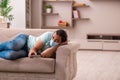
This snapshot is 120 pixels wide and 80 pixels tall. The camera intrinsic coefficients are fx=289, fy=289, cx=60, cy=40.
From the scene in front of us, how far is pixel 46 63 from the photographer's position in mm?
3350

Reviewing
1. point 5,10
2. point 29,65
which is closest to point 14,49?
point 29,65

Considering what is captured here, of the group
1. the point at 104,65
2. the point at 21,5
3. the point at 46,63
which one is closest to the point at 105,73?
the point at 104,65

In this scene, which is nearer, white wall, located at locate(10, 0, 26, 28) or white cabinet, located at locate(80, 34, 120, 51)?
white wall, located at locate(10, 0, 26, 28)

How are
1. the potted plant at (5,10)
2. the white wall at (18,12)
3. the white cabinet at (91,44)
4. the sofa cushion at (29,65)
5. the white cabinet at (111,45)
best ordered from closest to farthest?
the sofa cushion at (29,65)
the potted plant at (5,10)
the white wall at (18,12)
the white cabinet at (111,45)
the white cabinet at (91,44)

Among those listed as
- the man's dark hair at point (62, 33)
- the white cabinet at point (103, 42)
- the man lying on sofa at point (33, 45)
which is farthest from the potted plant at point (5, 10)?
the man's dark hair at point (62, 33)

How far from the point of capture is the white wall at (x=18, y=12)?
7864mm

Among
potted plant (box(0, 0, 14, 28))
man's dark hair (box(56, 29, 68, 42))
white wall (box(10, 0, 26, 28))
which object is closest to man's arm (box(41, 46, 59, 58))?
man's dark hair (box(56, 29, 68, 42))

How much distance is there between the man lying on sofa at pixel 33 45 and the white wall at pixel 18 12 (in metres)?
4.27

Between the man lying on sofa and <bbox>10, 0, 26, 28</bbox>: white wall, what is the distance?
168 inches

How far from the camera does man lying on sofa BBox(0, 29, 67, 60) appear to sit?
3426mm

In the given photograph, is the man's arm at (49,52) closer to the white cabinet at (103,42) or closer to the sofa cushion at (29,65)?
the sofa cushion at (29,65)

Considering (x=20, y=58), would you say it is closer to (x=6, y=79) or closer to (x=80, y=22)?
(x=6, y=79)

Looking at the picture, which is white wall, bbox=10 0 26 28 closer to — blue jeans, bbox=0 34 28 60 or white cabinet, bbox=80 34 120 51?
white cabinet, bbox=80 34 120 51

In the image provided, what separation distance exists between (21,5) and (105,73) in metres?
3.97
